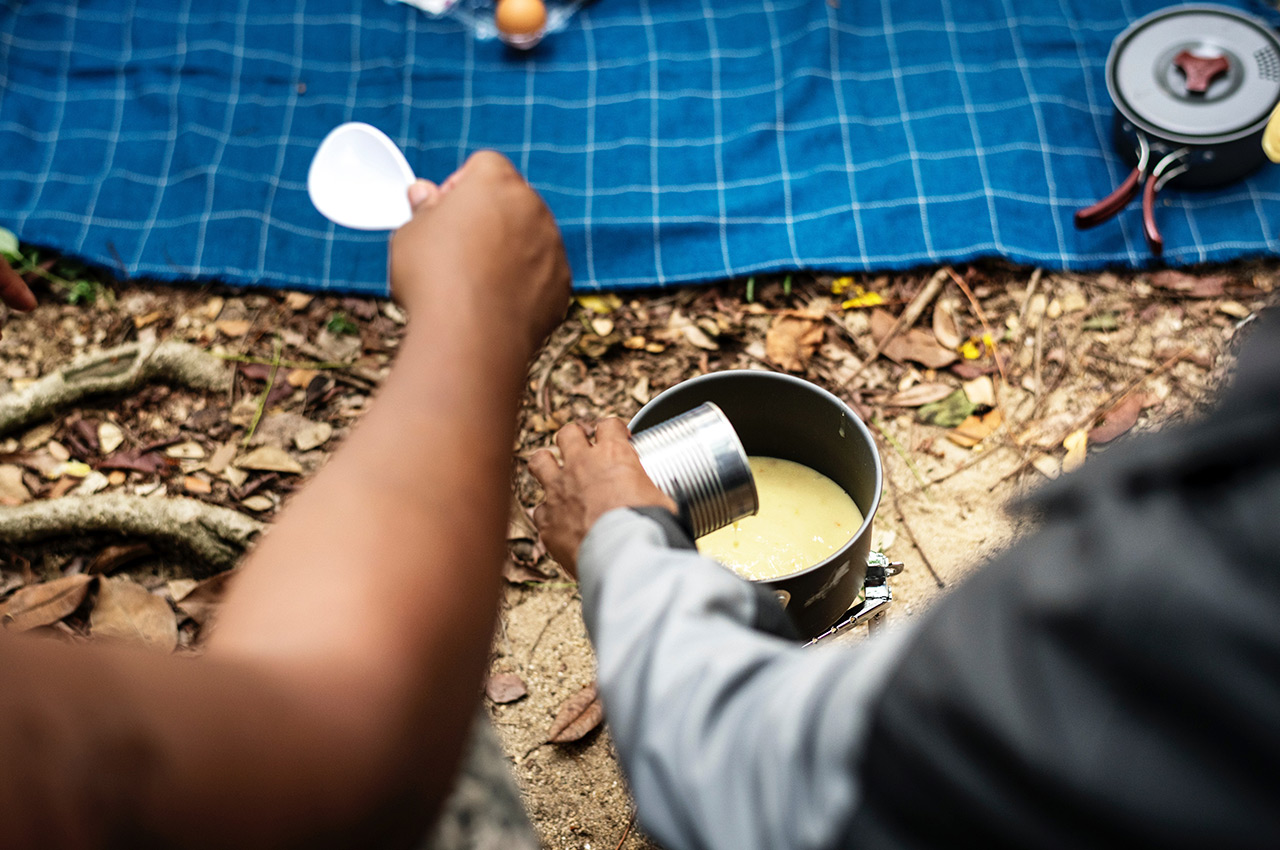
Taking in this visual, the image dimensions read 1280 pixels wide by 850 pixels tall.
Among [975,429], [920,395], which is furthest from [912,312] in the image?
[975,429]

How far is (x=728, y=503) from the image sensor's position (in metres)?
1.26

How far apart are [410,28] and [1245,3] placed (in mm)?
2299

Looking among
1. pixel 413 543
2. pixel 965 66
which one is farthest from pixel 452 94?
pixel 413 543

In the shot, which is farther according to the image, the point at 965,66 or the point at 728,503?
the point at 965,66

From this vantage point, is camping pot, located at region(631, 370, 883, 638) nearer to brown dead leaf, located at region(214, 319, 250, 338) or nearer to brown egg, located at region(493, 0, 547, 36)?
brown dead leaf, located at region(214, 319, 250, 338)

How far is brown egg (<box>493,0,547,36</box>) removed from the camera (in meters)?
2.43

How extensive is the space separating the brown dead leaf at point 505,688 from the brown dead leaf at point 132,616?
652mm

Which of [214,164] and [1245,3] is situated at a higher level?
[1245,3]

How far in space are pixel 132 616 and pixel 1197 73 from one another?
268cm

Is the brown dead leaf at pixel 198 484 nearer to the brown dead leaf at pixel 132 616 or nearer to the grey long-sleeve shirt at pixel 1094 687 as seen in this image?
the brown dead leaf at pixel 132 616

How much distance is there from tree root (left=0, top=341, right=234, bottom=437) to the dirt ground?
0.04 m

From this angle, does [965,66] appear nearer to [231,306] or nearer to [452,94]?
[452,94]

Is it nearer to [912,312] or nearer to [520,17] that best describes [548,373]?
[912,312]

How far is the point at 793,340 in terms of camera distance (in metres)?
2.18
